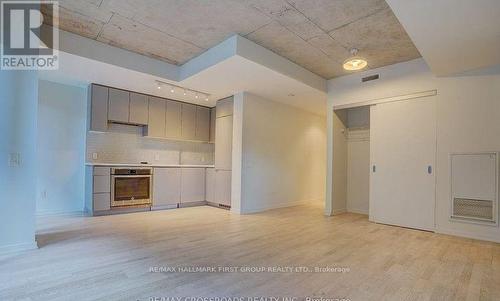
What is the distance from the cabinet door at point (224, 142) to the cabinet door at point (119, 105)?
191 cm

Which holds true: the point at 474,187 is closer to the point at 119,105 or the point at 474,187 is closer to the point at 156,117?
the point at 156,117

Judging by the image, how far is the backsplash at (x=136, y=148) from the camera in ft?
17.1

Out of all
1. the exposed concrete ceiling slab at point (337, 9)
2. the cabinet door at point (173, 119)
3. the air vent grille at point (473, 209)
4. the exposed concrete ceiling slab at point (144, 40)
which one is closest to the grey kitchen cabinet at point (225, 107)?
the cabinet door at point (173, 119)

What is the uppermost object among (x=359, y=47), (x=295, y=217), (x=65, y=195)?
(x=359, y=47)

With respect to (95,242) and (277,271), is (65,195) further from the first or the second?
(277,271)

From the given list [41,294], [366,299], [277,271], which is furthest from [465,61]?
[41,294]

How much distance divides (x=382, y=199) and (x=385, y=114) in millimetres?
1497

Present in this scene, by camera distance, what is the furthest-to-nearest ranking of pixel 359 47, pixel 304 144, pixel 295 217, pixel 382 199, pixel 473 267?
pixel 304 144 → pixel 295 217 → pixel 382 199 → pixel 359 47 → pixel 473 267

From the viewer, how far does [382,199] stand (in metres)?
4.54

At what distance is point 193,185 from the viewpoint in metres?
5.91

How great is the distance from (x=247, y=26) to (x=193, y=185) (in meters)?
3.76

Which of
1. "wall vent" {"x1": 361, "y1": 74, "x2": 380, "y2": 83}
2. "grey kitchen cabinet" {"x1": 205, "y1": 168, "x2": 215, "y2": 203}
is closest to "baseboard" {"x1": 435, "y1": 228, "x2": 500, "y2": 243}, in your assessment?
"wall vent" {"x1": 361, "y1": 74, "x2": 380, "y2": 83}

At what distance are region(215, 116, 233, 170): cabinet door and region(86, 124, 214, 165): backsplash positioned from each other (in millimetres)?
1096

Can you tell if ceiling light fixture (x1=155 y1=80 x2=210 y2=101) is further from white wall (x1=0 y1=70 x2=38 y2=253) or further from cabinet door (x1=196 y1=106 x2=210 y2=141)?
white wall (x1=0 y1=70 x2=38 y2=253)
